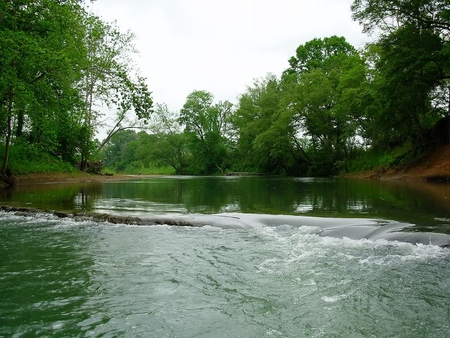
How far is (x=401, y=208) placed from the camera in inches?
436

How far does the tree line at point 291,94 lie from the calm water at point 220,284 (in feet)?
28.7

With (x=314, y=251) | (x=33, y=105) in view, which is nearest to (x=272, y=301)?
(x=314, y=251)

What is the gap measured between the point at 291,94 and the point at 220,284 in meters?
43.0

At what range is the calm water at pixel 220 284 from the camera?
12.0ft

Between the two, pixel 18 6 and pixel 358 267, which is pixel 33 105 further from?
pixel 358 267

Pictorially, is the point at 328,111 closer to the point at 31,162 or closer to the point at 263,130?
the point at 263,130

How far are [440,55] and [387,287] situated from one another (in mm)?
22989

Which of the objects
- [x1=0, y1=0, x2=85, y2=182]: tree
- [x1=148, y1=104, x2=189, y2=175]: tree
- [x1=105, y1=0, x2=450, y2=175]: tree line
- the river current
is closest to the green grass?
[x1=0, y1=0, x2=85, y2=182]: tree

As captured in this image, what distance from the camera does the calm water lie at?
3643 mm

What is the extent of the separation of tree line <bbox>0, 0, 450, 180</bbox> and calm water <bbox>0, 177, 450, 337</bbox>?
28.7 ft

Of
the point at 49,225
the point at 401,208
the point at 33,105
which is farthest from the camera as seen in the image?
the point at 33,105

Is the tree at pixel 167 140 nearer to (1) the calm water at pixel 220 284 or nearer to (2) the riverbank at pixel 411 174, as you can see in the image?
(2) the riverbank at pixel 411 174

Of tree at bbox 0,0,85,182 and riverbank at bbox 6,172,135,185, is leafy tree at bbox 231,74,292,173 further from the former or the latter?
tree at bbox 0,0,85,182

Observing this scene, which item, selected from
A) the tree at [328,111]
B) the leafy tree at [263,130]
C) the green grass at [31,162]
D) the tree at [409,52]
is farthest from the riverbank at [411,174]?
the leafy tree at [263,130]
